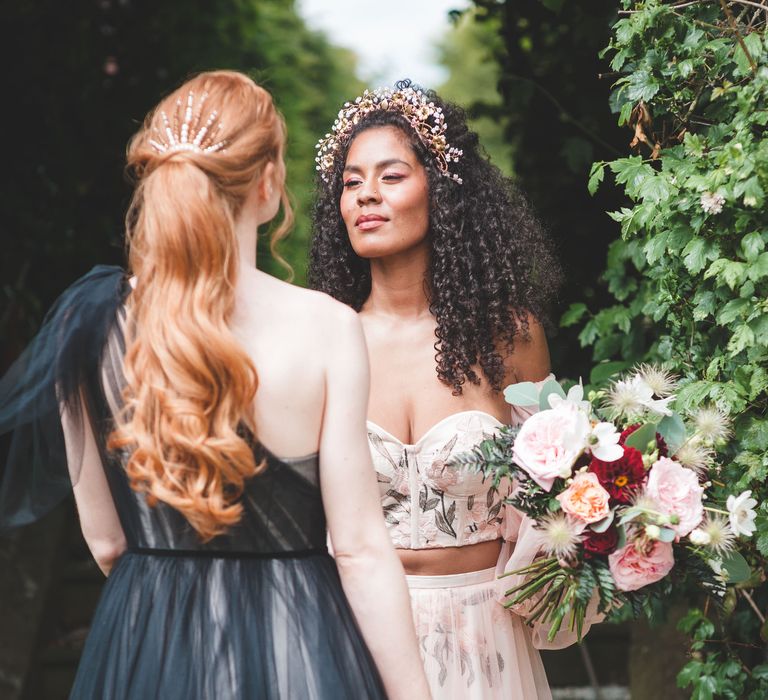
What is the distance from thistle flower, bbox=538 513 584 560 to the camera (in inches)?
85.4

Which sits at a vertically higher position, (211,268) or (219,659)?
(211,268)

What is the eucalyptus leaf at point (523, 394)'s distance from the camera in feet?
7.96

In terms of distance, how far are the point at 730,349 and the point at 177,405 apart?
127 centimetres

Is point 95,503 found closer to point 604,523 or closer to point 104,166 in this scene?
point 604,523

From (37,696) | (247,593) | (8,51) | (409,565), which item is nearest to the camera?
(247,593)

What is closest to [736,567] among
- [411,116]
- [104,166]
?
[411,116]

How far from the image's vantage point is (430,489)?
271cm

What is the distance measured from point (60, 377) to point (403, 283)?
1.30 m

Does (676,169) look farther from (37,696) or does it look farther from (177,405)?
(37,696)

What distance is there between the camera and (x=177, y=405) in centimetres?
171

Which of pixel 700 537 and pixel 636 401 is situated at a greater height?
pixel 636 401

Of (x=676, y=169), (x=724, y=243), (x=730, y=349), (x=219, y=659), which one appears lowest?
(x=219, y=659)

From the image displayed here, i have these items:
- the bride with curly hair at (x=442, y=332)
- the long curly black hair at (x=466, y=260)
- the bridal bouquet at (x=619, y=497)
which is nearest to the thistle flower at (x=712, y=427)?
the bridal bouquet at (x=619, y=497)

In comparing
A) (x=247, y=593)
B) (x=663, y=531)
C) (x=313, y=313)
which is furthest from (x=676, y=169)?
(x=247, y=593)
